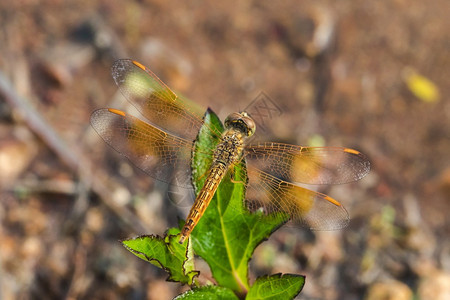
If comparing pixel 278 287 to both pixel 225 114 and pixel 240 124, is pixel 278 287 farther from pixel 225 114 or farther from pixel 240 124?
pixel 225 114

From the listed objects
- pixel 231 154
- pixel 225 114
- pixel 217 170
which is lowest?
pixel 217 170

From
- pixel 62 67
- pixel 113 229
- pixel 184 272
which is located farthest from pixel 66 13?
pixel 184 272

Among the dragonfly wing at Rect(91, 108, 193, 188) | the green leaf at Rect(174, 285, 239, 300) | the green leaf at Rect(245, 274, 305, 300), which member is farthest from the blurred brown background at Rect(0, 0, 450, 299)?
the green leaf at Rect(245, 274, 305, 300)

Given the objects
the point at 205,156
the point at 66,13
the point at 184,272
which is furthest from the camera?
the point at 66,13

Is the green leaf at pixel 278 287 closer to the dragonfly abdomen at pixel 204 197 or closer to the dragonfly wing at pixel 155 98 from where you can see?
the dragonfly abdomen at pixel 204 197

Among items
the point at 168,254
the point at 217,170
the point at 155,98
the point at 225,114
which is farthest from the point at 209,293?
the point at 225,114

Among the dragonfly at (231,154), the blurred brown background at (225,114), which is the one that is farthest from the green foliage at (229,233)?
the blurred brown background at (225,114)

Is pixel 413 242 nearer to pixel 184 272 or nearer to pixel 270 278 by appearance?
pixel 270 278
